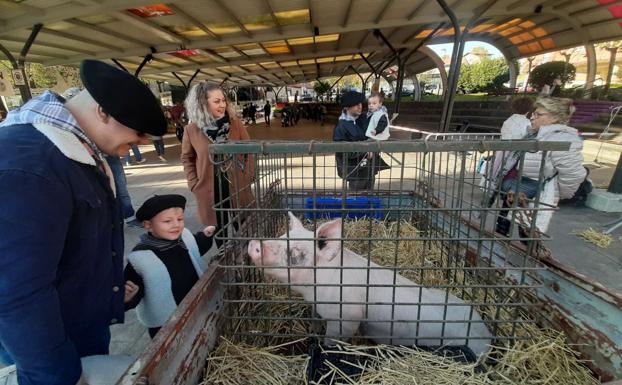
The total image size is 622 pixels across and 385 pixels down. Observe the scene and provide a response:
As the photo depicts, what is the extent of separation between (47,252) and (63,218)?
11cm

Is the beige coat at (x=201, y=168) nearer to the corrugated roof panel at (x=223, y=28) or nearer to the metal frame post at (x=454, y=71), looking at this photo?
the corrugated roof panel at (x=223, y=28)

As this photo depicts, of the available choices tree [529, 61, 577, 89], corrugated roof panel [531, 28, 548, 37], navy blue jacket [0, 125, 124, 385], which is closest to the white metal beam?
navy blue jacket [0, 125, 124, 385]

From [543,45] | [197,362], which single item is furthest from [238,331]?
[543,45]

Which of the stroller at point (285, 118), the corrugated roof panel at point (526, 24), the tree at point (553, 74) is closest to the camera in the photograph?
the tree at point (553, 74)

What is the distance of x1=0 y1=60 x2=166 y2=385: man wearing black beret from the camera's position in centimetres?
95

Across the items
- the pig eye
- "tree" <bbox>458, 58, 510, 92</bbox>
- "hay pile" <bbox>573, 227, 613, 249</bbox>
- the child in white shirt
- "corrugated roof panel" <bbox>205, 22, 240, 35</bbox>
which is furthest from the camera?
"tree" <bbox>458, 58, 510, 92</bbox>

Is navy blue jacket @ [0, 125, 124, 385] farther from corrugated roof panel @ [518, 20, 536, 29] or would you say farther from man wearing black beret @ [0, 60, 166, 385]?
corrugated roof panel @ [518, 20, 536, 29]

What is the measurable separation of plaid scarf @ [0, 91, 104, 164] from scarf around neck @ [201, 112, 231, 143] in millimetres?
1697

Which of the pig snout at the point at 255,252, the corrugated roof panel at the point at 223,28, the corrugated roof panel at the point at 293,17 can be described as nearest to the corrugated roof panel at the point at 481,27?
the corrugated roof panel at the point at 293,17

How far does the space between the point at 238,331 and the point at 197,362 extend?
1.37 feet

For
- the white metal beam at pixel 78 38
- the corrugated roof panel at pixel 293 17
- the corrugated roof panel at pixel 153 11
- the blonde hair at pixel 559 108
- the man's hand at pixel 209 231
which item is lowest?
the man's hand at pixel 209 231

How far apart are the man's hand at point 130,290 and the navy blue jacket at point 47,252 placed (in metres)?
0.51

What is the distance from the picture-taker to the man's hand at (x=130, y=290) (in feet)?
5.95

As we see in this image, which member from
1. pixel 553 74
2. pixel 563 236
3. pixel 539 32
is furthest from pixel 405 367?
pixel 539 32
